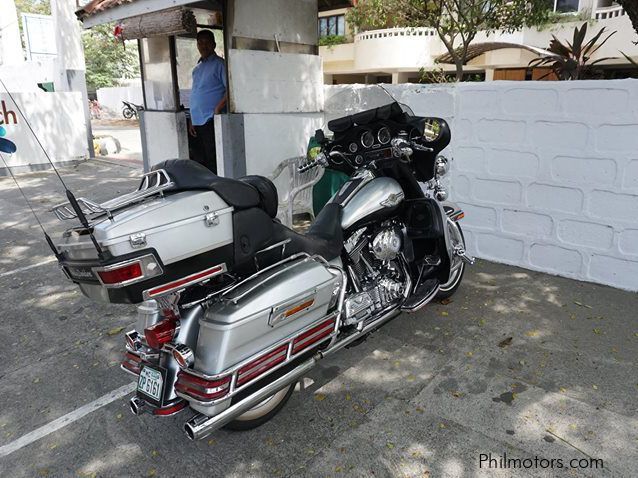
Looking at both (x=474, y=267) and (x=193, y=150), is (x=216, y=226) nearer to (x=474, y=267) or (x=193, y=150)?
(x=474, y=267)

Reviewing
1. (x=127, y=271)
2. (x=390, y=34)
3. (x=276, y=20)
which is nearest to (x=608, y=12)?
(x=390, y=34)

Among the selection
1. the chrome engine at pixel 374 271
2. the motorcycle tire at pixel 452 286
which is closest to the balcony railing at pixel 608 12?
the motorcycle tire at pixel 452 286

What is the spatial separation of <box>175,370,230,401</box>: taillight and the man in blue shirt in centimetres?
487

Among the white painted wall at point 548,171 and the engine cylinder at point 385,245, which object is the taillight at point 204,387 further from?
the white painted wall at point 548,171

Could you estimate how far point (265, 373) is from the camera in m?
2.40

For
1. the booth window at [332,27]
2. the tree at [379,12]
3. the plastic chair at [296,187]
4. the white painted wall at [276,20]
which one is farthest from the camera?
the booth window at [332,27]

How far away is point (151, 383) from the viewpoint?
7.80ft

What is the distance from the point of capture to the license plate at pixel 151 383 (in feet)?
7.68

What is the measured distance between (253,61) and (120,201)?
4457mm

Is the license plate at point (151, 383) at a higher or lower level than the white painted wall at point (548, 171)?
lower

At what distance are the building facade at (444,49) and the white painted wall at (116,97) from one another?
1019cm

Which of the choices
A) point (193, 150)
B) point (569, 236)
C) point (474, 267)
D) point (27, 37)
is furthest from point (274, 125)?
point (27, 37)

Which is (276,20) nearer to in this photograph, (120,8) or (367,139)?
(120,8)

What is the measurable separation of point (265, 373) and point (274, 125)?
15.0 ft
